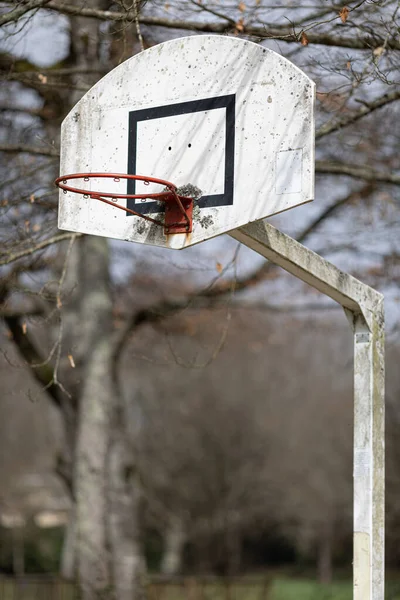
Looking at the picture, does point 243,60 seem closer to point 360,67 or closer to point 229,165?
point 229,165

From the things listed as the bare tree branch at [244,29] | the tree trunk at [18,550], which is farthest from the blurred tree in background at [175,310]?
the tree trunk at [18,550]

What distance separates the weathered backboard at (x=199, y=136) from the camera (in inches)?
202

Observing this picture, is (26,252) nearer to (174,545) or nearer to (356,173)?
(356,173)

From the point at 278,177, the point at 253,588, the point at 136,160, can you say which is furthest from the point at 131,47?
the point at 253,588

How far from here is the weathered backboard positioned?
5.12 meters

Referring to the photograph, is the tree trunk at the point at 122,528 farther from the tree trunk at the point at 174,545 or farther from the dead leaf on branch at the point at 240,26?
the tree trunk at the point at 174,545

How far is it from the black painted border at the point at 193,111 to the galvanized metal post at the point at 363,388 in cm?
34

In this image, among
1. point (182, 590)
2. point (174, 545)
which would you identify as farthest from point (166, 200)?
point (174, 545)

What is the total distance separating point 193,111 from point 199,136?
177 mm

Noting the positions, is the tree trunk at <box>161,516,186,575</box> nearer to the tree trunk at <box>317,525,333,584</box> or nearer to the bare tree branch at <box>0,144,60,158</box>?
the tree trunk at <box>317,525,333,584</box>

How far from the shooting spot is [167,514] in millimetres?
32969

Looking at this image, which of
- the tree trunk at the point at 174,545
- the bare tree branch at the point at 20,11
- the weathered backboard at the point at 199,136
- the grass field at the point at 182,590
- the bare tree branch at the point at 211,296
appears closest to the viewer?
the weathered backboard at the point at 199,136

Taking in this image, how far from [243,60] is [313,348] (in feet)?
132

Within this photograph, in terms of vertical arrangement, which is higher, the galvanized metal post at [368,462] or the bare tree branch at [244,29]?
the bare tree branch at [244,29]
